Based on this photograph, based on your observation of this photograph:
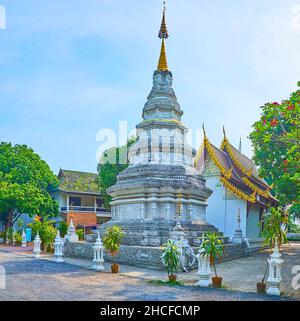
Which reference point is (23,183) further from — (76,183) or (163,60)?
(163,60)

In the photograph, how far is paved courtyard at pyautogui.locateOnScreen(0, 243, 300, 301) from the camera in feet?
34.5

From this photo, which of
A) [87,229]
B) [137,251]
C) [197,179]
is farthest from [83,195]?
[137,251]

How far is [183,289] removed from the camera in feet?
39.7

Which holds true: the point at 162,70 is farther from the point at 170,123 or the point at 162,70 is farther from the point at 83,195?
the point at 83,195

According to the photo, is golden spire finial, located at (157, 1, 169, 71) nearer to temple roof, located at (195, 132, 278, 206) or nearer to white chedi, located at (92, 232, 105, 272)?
temple roof, located at (195, 132, 278, 206)

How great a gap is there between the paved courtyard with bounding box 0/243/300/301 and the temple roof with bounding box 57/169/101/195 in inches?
1067

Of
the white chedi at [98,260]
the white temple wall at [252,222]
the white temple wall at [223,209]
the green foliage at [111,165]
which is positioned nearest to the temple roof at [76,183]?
the green foliage at [111,165]

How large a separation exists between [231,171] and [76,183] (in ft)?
72.5

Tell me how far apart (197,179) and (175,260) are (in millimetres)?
10788

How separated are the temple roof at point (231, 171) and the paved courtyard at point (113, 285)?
11559 millimetres

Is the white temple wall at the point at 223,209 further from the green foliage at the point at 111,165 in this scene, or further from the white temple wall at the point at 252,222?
the green foliage at the point at 111,165

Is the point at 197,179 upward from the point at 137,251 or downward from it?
upward

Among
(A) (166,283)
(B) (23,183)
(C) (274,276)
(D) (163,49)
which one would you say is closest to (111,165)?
(B) (23,183)

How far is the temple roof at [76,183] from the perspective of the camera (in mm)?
43969
